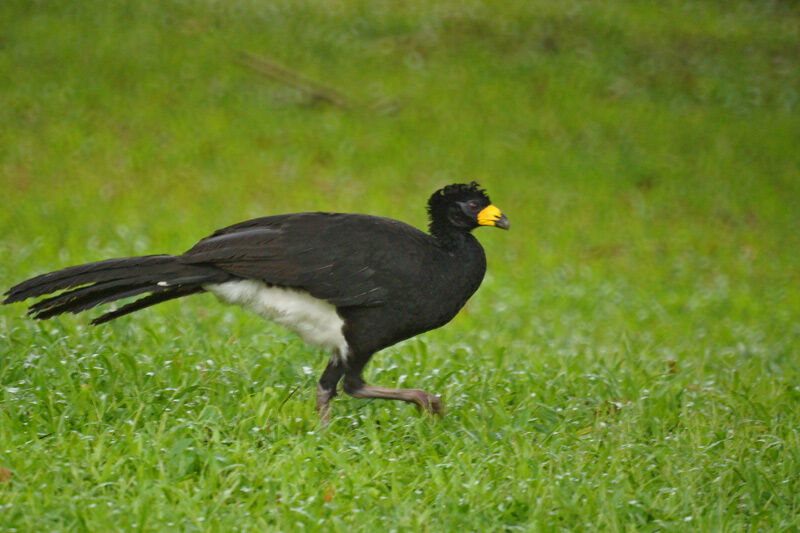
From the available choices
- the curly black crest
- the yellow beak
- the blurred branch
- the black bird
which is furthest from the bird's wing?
the blurred branch

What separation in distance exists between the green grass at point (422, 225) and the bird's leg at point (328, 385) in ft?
0.43

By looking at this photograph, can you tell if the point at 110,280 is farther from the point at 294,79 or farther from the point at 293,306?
the point at 294,79

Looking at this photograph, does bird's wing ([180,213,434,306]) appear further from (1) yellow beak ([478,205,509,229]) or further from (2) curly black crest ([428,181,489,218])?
(1) yellow beak ([478,205,509,229])

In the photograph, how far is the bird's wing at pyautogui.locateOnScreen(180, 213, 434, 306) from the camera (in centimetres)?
496

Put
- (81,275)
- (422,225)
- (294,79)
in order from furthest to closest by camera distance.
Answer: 1. (294,79)
2. (422,225)
3. (81,275)

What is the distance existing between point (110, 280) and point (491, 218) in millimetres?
2002

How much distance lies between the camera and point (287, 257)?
499cm

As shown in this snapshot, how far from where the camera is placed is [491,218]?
5348 millimetres

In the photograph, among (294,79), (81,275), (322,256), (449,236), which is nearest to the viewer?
(81,275)

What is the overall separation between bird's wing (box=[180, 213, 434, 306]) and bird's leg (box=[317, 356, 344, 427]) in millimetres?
330

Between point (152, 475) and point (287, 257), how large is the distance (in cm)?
131

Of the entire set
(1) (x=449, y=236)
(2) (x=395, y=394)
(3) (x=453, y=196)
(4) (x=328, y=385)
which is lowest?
(2) (x=395, y=394)

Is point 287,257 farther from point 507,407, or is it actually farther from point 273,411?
point 507,407

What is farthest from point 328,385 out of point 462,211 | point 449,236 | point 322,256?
point 462,211
